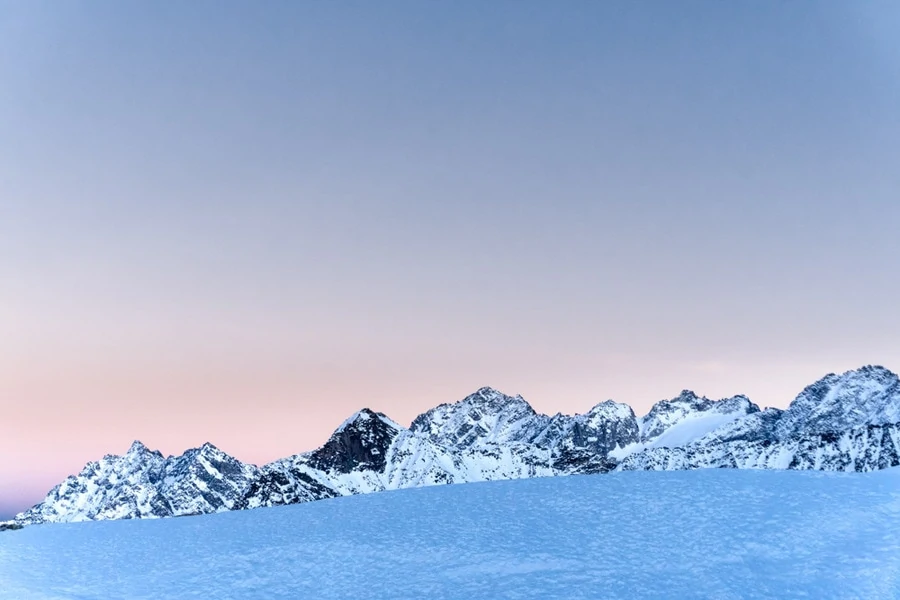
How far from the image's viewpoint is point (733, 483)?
3219cm

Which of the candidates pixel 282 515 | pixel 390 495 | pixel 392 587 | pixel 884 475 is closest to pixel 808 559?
pixel 884 475

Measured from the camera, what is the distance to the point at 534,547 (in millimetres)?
26969

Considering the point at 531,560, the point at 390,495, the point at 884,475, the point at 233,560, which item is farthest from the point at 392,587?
the point at 884,475

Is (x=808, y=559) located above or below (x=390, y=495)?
below

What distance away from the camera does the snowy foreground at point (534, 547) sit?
23594 millimetres

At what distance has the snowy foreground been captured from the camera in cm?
2359

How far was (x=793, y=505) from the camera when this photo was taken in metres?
28.6

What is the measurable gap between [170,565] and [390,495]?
39.5 ft

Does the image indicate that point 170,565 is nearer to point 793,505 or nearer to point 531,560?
point 531,560

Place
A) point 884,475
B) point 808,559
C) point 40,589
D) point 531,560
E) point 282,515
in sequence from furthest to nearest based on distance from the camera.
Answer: point 282,515
point 884,475
point 40,589
point 531,560
point 808,559

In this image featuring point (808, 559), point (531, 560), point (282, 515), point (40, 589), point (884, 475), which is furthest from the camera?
point (282, 515)

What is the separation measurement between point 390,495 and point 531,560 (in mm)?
13646

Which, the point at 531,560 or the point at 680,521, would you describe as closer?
the point at 531,560

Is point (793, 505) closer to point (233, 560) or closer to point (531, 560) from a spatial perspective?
point (531, 560)
